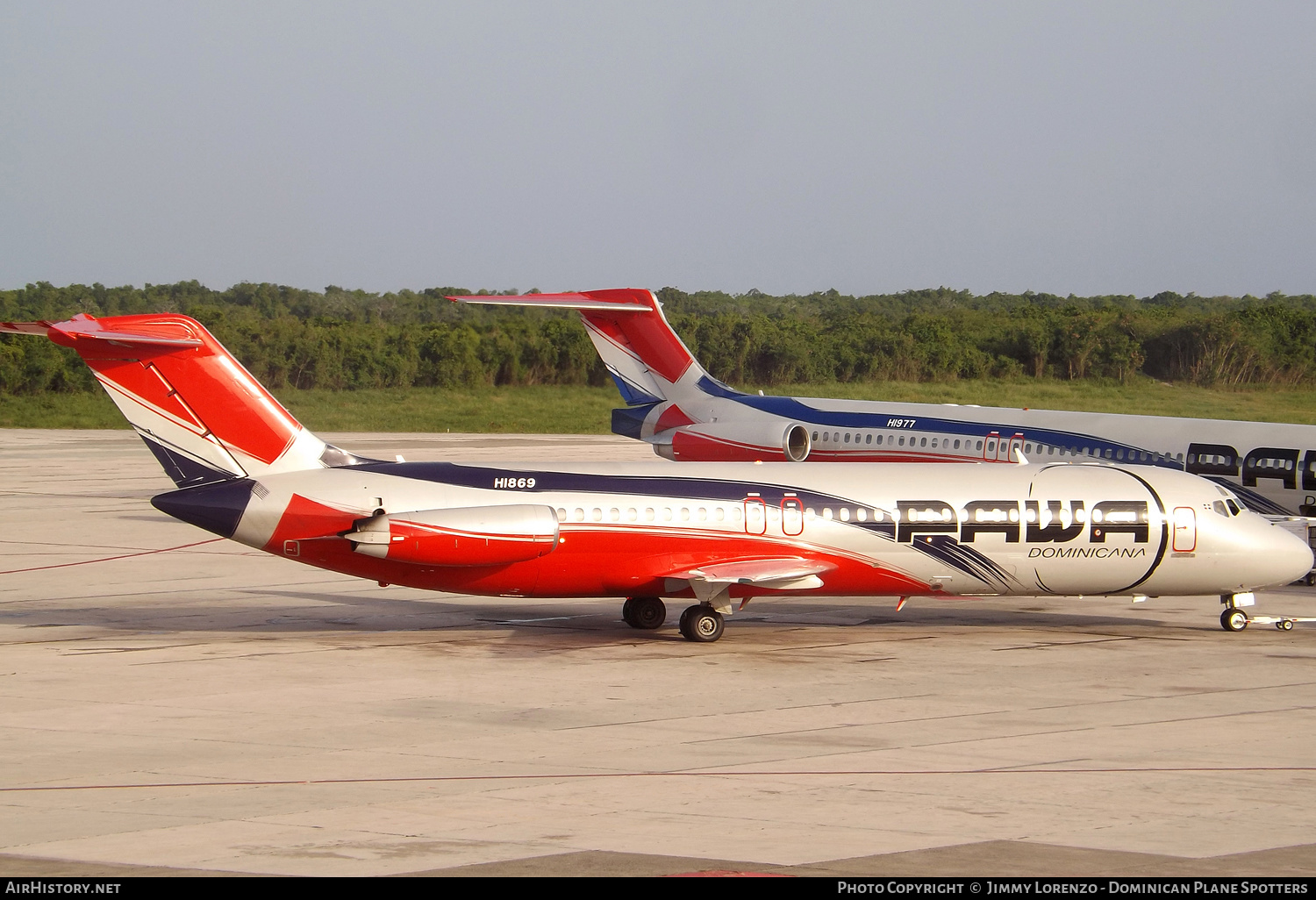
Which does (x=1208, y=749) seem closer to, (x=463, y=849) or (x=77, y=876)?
(x=463, y=849)

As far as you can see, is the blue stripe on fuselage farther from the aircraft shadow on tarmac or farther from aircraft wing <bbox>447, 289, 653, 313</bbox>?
the aircraft shadow on tarmac

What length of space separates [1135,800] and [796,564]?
903 cm

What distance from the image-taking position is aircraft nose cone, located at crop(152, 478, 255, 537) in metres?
20.5

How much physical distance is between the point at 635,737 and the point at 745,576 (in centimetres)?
575

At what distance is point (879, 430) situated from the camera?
→ 36.1 meters

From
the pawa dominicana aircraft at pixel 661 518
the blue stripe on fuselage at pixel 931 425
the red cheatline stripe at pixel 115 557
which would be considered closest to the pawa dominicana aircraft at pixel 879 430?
the blue stripe on fuselage at pixel 931 425

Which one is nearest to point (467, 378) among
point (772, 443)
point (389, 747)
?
point (772, 443)

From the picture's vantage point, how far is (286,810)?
12.4 m

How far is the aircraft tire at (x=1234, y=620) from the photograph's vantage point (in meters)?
23.0

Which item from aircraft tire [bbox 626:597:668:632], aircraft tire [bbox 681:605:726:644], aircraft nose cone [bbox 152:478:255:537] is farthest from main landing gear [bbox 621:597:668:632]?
aircraft nose cone [bbox 152:478:255:537]

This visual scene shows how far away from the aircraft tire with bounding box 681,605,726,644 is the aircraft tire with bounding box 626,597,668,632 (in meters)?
1.25

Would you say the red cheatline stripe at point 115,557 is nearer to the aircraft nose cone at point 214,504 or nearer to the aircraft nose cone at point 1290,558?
the aircraft nose cone at point 214,504

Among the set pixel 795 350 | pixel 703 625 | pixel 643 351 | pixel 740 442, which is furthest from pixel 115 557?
pixel 795 350

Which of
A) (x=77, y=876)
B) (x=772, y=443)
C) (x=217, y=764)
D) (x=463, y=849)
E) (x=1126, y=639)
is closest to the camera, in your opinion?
(x=77, y=876)
